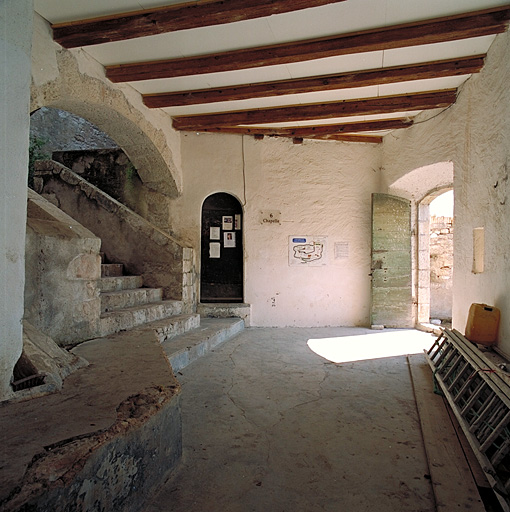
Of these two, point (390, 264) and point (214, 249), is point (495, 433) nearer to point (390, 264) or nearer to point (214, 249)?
point (390, 264)

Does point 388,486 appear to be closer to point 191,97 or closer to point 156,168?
point 191,97

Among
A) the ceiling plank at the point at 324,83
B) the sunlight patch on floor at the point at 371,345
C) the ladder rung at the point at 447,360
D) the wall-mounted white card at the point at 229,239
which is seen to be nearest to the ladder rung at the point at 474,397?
the ladder rung at the point at 447,360

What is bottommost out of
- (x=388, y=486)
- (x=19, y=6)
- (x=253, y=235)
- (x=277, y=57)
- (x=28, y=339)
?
(x=388, y=486)

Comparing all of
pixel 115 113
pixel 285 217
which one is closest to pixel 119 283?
pixel 115 113

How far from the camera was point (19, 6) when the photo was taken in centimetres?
168

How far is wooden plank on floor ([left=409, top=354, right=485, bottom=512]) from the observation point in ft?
5.35

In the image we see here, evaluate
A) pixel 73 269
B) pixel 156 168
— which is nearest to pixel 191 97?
pixel 156 168

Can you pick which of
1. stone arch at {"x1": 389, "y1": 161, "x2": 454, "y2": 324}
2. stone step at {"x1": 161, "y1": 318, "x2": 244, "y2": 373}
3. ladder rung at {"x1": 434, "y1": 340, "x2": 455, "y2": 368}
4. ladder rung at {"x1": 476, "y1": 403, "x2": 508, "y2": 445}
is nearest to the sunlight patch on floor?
stone arch at {"x1": 389, "y1": 161, "x2": 454, "y2": 324}

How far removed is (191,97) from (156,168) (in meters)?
1.34

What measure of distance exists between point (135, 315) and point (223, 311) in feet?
6.84

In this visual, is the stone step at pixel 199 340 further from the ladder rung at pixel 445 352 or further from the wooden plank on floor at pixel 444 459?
the ladder rung at pixel 445 352

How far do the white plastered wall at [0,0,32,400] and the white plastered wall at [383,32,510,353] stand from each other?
133 inches

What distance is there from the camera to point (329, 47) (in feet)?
11.2

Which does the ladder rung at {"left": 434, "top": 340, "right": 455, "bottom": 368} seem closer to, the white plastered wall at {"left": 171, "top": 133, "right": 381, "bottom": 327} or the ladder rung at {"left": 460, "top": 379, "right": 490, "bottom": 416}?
the ladder rung at {"left": 460, "top": 379, "right": 490, "bottom": 416}
